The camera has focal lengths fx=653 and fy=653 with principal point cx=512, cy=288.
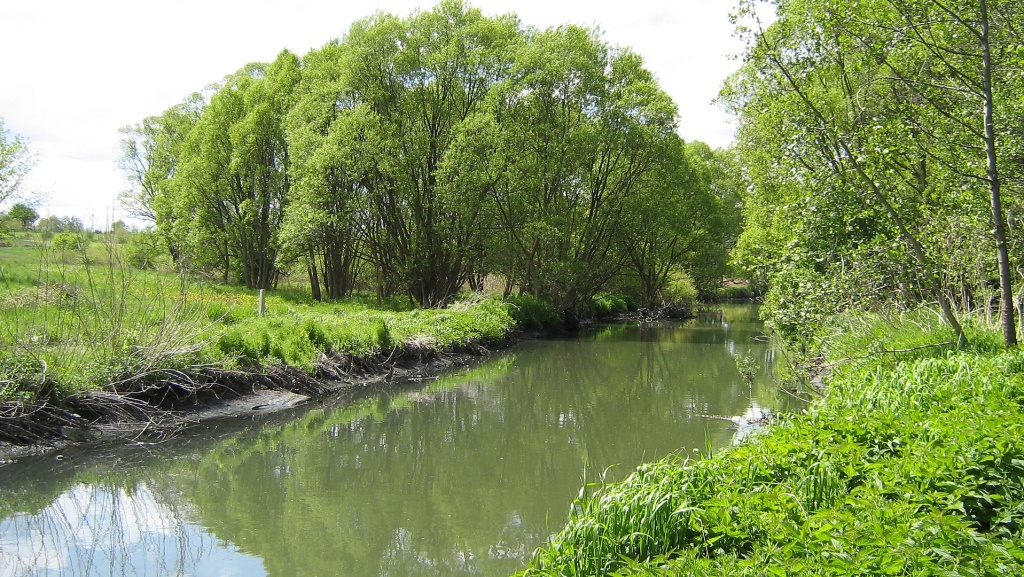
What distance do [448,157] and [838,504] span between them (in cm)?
2244

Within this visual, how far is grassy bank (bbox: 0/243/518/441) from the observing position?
8.52m

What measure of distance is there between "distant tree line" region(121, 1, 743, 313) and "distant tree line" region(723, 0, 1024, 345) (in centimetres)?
1524

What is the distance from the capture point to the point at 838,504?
3.83 m

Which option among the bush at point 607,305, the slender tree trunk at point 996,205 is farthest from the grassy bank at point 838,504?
the bush at point 607,305

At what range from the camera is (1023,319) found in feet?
28.4

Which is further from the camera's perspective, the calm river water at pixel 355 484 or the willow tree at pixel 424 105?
the willow tree at pixel 424 105

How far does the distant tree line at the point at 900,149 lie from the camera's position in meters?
8.02

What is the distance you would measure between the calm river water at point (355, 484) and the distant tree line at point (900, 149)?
3111 millimetres

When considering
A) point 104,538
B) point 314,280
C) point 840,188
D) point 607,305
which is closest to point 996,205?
point 840,188

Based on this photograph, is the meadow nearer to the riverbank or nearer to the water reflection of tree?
the riverbank

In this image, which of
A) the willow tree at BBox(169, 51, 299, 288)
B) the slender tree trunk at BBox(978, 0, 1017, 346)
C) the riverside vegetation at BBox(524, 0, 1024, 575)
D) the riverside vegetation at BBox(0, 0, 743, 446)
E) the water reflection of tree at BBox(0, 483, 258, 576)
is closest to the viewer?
the riverside vegetation at BBox(524, 0, 1024, 575)

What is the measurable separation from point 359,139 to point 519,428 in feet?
56.2

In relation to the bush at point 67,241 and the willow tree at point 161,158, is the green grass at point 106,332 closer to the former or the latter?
the bush at point 67,241

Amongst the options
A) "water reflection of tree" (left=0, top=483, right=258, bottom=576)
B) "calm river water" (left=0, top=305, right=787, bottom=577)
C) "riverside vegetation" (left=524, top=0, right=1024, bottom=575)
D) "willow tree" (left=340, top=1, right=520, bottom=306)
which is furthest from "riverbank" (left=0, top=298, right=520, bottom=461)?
"willow tree" (left=340, top=1, right=520, bottom=306)
